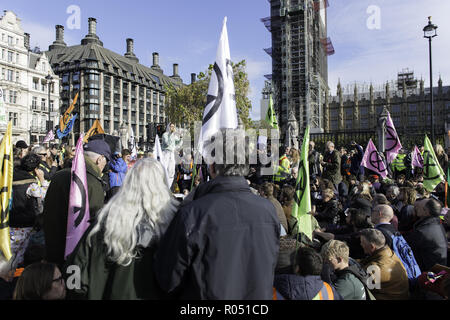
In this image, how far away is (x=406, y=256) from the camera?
4086 mm

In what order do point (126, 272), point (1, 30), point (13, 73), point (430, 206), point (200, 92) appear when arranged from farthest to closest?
point (13, 73) → point (1, 30) → point (200, 92) → point (430, 206) → point (126, 272)

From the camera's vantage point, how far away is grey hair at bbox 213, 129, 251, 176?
228 cm

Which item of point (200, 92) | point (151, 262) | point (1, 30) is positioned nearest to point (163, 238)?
point (151, 262)

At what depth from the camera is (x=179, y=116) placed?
32.0 m

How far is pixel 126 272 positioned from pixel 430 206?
13.4ft


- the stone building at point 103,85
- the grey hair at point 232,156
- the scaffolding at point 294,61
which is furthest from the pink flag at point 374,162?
→ the stone building at point 103,85

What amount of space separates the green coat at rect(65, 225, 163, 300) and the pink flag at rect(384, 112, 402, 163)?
10192 millimetres

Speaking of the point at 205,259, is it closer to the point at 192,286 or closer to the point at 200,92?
the point at 192,286

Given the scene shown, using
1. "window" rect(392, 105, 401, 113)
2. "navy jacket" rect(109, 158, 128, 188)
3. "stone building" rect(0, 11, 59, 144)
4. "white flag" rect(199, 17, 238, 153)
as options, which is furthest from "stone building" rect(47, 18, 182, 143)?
"white flag" rect(199, 17, 238, 153)

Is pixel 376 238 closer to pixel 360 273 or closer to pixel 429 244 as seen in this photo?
pixel 360 273

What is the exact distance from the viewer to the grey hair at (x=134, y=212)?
213cm

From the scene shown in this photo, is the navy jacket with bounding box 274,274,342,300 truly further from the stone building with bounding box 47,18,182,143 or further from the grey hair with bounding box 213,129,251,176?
the stone building with bounding box 47,18,182,143

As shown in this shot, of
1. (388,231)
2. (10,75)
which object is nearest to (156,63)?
(10,75)

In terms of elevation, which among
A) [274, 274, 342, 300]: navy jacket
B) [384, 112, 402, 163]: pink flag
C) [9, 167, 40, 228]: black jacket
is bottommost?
[274, 274, 342, 300]: navy jacket
